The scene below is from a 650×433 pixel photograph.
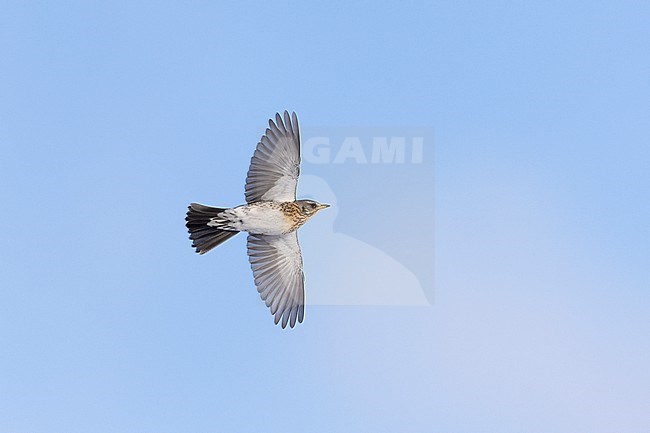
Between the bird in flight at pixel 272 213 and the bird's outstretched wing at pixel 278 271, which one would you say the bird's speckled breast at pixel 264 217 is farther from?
the bird's outstretched wing at pixel 278 271

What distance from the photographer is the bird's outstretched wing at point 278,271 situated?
16.8 metres

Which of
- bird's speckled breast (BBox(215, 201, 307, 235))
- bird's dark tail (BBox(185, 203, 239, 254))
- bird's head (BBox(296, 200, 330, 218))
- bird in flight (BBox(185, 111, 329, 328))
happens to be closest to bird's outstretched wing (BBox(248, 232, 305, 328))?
bird in flight (BBox(185, 111, 329, 328))

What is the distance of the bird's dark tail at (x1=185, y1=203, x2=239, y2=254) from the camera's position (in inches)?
642

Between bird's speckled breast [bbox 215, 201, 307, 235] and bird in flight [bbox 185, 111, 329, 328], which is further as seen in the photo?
bird's speckled breast [bbox 215, 201, 307, 235]

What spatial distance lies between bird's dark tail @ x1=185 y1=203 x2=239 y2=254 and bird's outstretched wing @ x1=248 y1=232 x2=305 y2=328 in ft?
2.69

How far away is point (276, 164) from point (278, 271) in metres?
2.09

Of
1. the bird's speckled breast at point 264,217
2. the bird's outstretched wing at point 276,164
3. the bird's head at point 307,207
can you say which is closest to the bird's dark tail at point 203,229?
the bird's speckled breast at point 264,217

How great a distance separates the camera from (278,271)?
A: 17094 mm

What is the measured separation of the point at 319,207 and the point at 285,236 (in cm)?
91

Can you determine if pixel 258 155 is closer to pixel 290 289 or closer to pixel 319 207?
pixel 319 207

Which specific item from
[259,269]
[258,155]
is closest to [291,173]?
[258,155]

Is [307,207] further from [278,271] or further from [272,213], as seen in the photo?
[278,271]

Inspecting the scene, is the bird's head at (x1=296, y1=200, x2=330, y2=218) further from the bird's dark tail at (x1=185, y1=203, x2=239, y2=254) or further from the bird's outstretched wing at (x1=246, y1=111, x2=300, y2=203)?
the bird's dark tail at (x1=185, y1=203, x2=239, y2=254)

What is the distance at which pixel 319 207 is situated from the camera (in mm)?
16438
